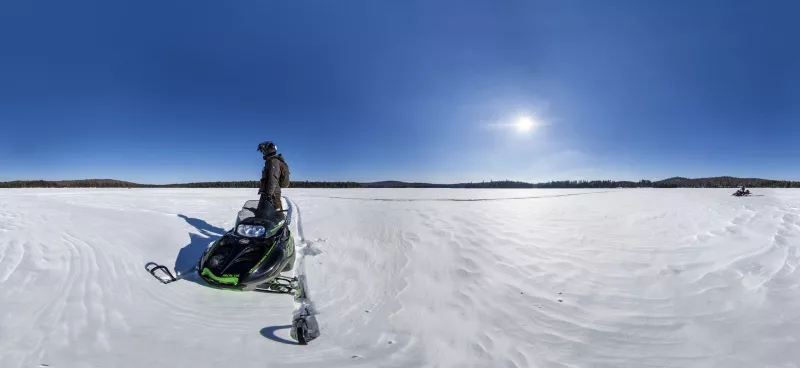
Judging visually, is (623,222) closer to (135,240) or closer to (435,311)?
(435,311)

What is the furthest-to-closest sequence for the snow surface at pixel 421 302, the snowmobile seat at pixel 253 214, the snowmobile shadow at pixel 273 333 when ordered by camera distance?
the snowmobile seat at pixel 253 214 → the snowmobile shadow at pixel 273 333 → the snow surface at pixel 421 302

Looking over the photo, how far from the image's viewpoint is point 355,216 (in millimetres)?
12883

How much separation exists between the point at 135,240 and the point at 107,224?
2.23m

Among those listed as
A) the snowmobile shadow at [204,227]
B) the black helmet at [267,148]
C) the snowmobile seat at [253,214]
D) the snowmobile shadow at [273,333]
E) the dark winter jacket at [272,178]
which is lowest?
the snowmobile shadow at [273,333]

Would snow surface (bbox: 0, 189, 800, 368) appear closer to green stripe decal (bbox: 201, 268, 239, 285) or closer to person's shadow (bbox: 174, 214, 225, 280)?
person's shadow (bbox: 174, 214, 225, 280)

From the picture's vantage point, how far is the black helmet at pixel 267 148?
6.81 m

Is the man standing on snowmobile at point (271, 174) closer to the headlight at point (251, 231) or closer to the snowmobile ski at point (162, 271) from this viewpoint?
the headlight at point (251, 231)

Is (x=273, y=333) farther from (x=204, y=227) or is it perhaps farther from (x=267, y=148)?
(x=204, y=227)

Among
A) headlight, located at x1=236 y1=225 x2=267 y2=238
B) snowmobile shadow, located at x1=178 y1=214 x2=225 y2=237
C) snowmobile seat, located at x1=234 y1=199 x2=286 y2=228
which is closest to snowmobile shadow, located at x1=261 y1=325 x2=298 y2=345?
headlight, located at x1=236 y1=225 x2=267 y2=238

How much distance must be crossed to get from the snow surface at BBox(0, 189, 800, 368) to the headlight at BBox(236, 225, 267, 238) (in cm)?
91

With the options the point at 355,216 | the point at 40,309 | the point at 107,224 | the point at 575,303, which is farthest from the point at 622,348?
the point at 107,224

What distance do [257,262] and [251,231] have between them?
76 cm

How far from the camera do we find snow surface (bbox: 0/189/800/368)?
10.9 feet

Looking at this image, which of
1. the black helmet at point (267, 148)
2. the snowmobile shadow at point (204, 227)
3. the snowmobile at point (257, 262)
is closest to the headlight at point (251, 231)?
the snowmobile at point (257, 262)
